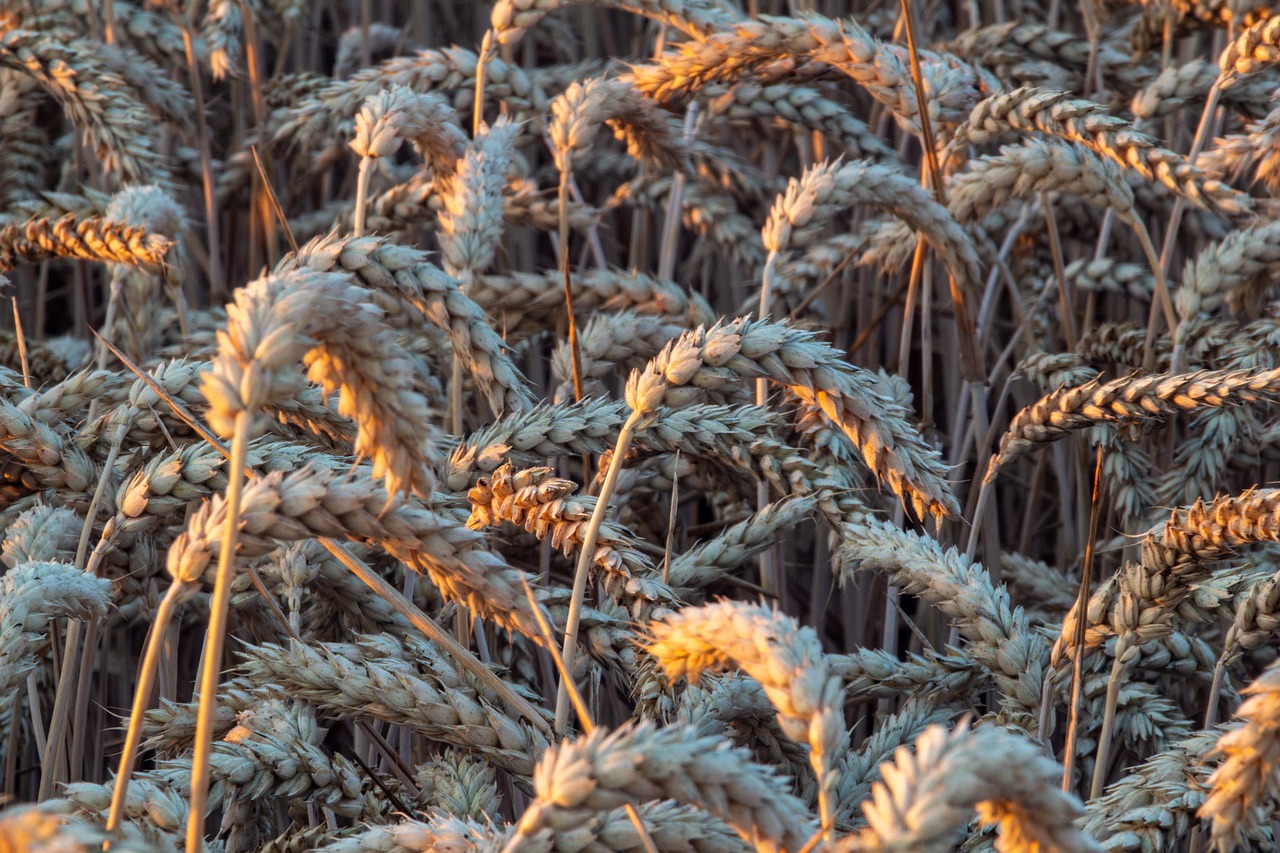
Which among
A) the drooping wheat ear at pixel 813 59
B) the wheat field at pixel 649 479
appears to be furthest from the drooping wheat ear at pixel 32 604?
the drooping wheat ear at pixel 813 59

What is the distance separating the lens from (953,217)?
224 cm

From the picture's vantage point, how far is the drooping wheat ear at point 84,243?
207cm

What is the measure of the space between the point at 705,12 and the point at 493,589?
1.73m

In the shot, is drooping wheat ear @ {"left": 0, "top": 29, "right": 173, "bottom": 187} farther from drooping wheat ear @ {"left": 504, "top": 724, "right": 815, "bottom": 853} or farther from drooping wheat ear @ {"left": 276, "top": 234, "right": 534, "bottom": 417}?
drooping wheat ear @ {"left": 504, "top": 724, "right": 815, "bottom": 853}

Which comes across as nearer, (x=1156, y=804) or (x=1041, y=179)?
(x=1156, y=804)

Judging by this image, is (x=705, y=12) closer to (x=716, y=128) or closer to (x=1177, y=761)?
(x=716, y=128)

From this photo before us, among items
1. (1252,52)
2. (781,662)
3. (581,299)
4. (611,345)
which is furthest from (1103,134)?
(781,662)

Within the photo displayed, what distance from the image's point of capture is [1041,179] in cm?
231

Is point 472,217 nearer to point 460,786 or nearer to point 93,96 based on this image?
point 460,786

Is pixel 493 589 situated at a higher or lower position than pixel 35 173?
lower

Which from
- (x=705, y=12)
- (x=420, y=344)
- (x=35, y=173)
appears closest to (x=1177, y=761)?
(x=420, y=344)

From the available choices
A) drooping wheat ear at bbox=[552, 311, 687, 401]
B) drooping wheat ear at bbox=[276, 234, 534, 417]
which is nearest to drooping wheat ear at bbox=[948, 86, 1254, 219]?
drooping wheat ear at bbox=[552, 311, 687, 401]

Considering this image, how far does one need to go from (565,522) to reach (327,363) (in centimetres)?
58

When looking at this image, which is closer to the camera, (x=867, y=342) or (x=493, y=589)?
(x=493, y=589)
